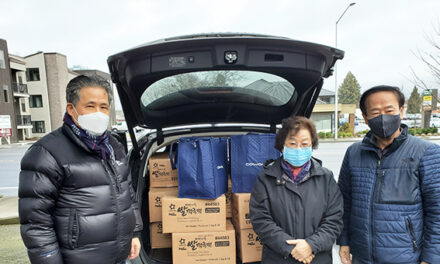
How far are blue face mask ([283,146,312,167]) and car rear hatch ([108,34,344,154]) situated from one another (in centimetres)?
53

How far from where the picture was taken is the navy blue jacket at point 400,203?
1342 mm

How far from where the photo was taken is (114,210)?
1.37 meters

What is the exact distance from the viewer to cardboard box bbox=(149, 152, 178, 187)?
228cm

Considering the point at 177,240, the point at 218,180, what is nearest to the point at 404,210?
the point at 218,180

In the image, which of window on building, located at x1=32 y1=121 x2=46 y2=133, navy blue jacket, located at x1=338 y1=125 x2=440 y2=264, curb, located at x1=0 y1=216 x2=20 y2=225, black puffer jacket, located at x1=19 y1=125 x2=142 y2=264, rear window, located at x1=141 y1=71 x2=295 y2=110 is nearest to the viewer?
black puffer jacket, located at x1=19 y1=125 x2=142 y2=264

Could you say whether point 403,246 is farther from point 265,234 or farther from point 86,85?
point 86,85

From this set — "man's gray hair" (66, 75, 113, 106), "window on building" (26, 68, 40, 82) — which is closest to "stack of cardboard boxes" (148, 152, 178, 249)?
"man's gray hair" (66, 75, 113, 106)

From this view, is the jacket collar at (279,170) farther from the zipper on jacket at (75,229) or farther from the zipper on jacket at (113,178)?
the zipper on jacket at (75,229)

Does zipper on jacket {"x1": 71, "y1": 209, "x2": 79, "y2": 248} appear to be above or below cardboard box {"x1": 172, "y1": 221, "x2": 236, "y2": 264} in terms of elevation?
above

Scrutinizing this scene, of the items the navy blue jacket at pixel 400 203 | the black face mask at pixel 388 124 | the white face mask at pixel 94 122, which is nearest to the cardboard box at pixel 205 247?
the navy blue jacket at pixel 400 203

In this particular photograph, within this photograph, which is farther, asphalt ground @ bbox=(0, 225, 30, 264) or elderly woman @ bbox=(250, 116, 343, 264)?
asphalt ground @ bbox=(0, 225, 30, 264)

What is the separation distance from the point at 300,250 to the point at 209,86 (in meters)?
1.33

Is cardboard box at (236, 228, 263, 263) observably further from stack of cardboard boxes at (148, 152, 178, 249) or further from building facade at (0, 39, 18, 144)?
building facade at (0, 39, 18, 144)

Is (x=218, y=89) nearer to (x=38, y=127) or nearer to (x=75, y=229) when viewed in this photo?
(x=75, y=229)
